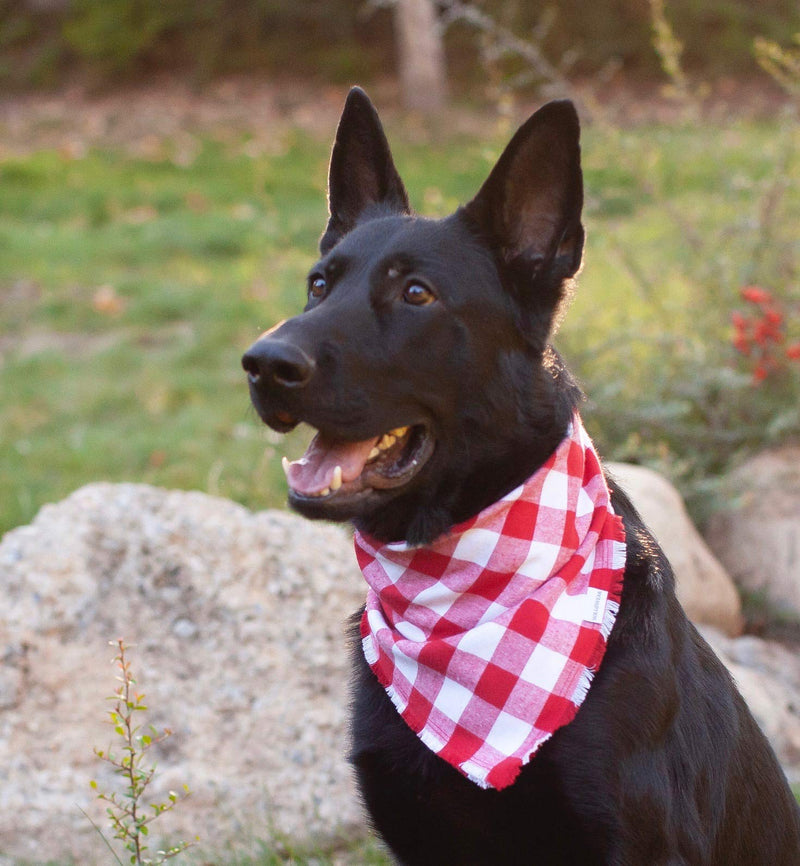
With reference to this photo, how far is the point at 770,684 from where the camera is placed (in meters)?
3.75

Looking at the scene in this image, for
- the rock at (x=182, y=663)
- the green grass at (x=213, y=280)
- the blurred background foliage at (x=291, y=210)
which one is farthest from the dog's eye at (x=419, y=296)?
the blurred background foliage at (x=291, y=210)

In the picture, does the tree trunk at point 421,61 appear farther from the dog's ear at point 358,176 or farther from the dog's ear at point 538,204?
the dog's ear at point 538,204

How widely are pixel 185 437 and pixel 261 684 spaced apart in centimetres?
275

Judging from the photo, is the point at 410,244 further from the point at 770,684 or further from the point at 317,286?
the point at 770,684

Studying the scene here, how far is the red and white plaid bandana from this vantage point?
7.45 feet

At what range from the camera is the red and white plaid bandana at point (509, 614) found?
227cm

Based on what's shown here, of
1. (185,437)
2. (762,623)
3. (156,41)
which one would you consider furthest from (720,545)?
(156,41)

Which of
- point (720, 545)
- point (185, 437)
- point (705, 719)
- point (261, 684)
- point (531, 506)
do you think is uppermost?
point (531, 506)

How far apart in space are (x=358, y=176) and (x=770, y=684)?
7.57 ft

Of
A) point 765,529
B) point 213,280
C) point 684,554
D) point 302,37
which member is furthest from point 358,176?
point 302,37

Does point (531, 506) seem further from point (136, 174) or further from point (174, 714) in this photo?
point (136, 174)

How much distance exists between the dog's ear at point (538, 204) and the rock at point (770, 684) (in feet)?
5.14

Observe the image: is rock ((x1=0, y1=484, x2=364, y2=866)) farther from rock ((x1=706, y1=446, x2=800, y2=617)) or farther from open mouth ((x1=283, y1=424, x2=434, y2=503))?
rock ((x1=706, y1=446, x2=800, y2=617))

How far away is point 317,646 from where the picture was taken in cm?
359
